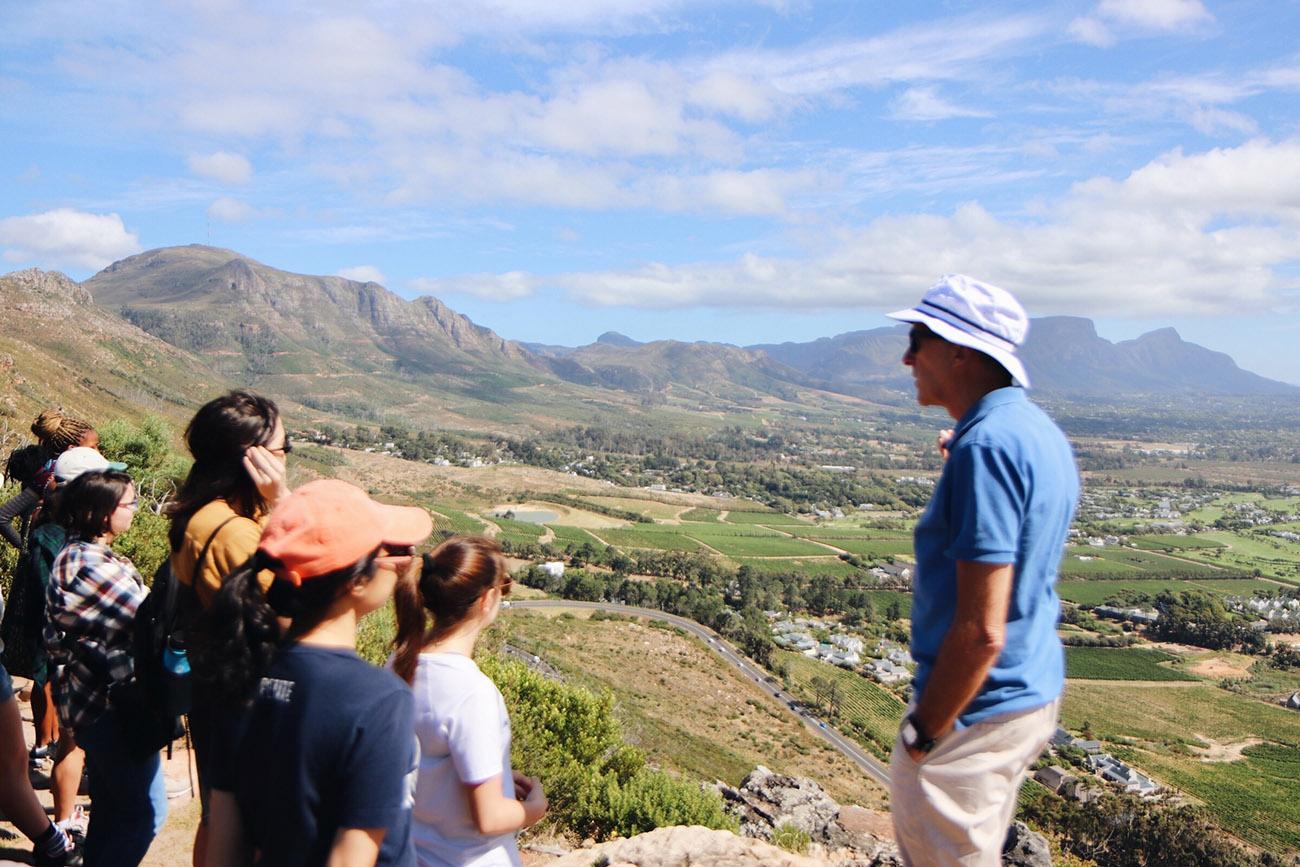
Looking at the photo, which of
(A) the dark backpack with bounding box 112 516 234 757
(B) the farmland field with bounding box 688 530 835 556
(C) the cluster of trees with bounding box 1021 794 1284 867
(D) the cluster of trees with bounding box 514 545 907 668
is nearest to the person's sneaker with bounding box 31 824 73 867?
(A) the dark backpack with bounding box 112 516 234 757

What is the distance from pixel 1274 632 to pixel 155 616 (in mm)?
70086

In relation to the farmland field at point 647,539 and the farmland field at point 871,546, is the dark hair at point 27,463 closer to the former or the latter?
the farmland field at point 647,539

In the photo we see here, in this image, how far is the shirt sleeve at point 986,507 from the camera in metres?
1.88

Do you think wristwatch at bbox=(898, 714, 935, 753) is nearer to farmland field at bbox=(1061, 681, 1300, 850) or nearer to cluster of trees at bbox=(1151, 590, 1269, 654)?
farmland field at bbox=(1061, 681, 1300, 850)

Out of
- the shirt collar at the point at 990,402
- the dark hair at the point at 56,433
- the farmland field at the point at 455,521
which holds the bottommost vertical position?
the farmland field at the point at 455,521

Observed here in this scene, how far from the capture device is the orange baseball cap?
187cm

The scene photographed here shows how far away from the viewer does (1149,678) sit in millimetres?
46125

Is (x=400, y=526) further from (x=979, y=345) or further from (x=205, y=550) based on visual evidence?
(x=979, y=345)

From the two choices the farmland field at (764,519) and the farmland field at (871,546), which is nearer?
the farmland field at (871,546)

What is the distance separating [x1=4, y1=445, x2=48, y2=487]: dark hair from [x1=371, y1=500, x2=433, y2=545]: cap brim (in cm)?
395

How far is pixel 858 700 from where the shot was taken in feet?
129

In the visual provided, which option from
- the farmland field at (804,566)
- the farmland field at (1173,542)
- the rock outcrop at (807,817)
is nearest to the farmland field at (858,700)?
the farmland field at (804,566)

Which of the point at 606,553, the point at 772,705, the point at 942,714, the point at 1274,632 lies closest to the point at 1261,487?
the point at 1274,632

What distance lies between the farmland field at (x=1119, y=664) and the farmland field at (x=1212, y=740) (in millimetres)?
1443
